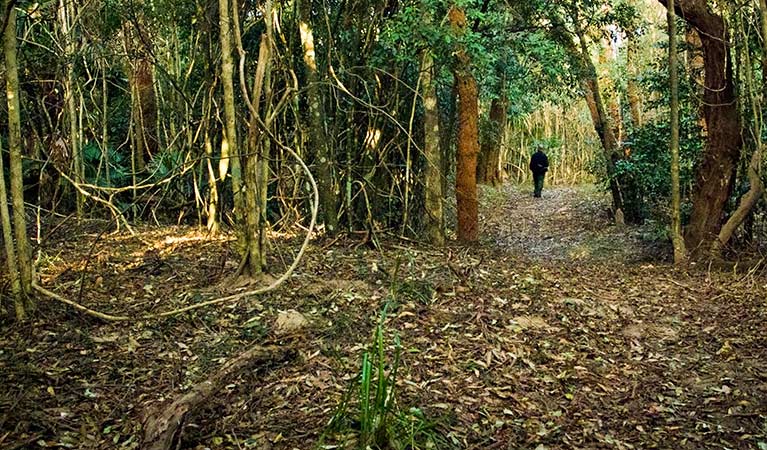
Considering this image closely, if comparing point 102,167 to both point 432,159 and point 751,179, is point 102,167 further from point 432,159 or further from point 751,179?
point 751,179

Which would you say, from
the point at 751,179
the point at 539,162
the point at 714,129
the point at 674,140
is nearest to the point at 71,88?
the point at 674,140

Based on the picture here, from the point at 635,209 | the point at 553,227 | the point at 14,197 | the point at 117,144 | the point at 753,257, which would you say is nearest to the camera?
the point at 14,197

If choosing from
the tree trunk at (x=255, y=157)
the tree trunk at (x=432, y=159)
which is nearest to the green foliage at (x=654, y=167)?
the tree trunk at (x=432, y=159)

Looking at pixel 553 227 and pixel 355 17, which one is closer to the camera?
pixel 355 17

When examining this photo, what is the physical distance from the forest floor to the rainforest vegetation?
0.02 m

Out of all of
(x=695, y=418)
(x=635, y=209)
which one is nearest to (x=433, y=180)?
(x=695, y=418)

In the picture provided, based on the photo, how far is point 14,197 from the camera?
3998mm

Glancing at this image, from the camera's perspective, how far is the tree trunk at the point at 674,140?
24.5 feet

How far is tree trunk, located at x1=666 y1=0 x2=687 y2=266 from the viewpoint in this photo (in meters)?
7.47

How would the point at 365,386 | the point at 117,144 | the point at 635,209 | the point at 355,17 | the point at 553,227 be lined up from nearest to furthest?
the point at 365,386 → the point at 355,17 → the point at 117,144 → the point at 635,209 → the point at 553,227

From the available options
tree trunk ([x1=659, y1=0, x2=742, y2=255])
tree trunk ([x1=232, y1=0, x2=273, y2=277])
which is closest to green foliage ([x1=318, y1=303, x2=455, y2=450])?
tree trunk ([x1=232, y1=0, x2=273, y2=277])

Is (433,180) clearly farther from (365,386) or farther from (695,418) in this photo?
(365,386)

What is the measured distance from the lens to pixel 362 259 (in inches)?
258

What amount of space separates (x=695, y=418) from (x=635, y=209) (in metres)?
9.51
